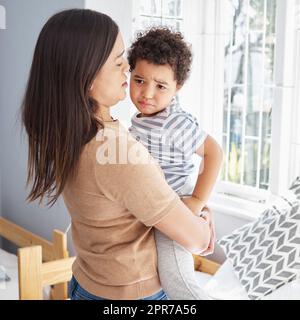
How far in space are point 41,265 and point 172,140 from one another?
661 mm

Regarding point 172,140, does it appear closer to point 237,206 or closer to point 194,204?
point 194,204

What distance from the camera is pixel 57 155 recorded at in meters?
0.88

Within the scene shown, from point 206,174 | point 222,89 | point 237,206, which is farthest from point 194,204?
point 222,89

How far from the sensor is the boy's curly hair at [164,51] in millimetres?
1316

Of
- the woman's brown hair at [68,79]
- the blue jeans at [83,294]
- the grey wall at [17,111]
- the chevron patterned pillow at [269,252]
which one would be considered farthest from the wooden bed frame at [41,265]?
the woman's brown hair at [68,79]

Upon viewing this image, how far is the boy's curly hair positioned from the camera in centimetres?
132

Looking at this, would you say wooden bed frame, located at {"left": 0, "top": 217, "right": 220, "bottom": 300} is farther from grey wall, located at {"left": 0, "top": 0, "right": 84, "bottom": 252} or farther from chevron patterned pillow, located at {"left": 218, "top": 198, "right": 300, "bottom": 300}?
chevron patterned pillow, located at {"left": 218, "top": 198, "right": 300, "bottom": 300}

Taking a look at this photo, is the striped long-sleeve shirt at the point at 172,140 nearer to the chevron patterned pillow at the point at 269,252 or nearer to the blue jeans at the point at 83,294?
the blue jeans at the point at 83,294

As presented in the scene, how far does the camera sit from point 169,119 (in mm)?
1297

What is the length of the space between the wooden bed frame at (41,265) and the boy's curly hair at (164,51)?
679mm
